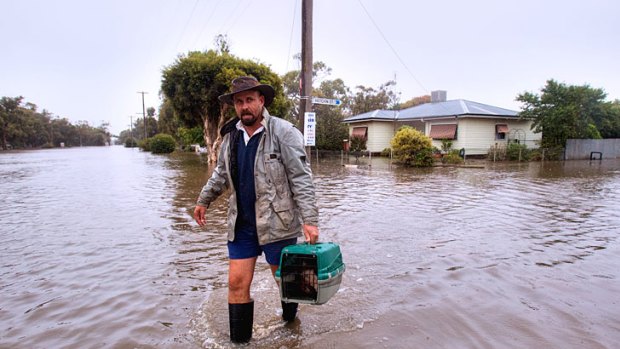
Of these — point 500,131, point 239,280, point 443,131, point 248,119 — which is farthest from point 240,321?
point 500,131

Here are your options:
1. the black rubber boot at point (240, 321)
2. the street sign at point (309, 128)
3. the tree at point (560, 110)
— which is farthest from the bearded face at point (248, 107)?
the tree at point (560, 110)

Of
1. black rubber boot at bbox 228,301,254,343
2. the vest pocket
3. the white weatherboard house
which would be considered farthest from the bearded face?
the white weatherboard house

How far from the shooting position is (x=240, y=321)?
2.78 meters

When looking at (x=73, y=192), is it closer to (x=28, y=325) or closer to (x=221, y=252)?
(x=221, y=252)

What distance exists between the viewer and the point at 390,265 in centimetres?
465

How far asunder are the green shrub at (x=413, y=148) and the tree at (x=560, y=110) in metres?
10.7

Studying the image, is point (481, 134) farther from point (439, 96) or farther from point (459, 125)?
point (439, 96)

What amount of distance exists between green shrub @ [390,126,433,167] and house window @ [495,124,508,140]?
9.65 metres

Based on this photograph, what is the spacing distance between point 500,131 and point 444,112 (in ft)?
13.0

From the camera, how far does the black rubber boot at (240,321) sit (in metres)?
2.77

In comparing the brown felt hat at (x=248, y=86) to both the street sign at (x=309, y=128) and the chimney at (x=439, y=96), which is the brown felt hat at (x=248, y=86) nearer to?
the street sign at (x=309, y=128)

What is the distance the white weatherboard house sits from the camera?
25.9 meters

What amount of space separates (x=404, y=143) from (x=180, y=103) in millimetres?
13170

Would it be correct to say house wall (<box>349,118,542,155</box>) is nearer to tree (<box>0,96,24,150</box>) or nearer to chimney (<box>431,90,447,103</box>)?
chimney (<box>431,90,447,103</box>)
